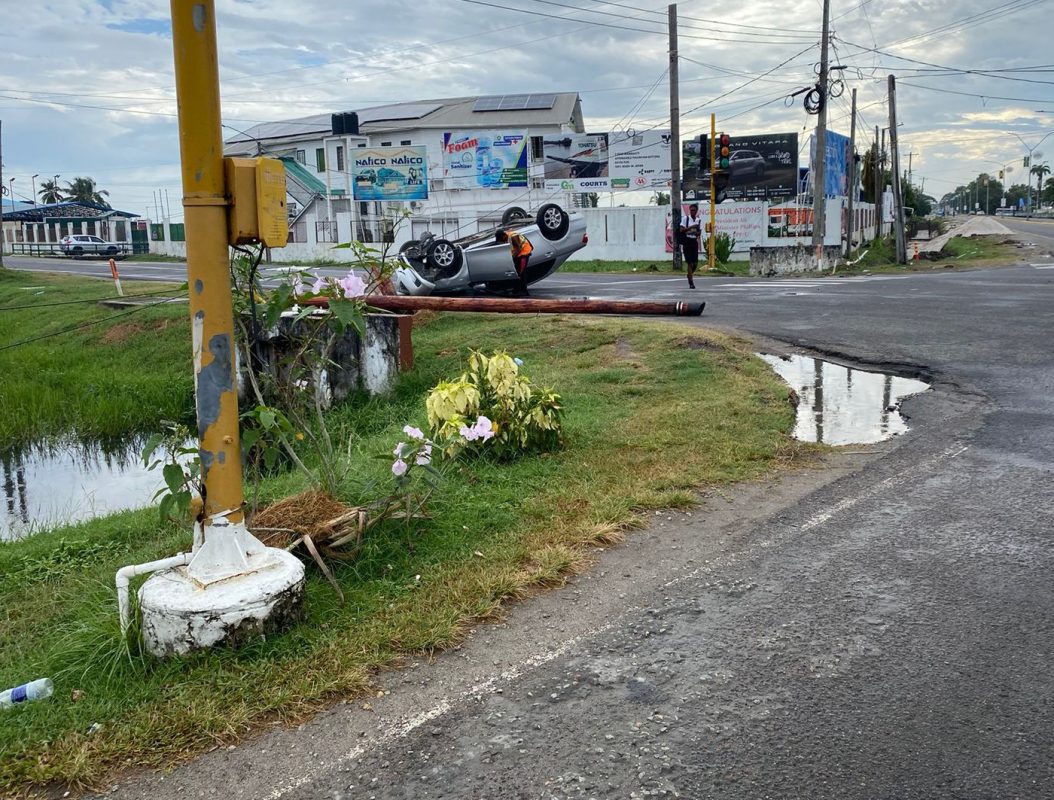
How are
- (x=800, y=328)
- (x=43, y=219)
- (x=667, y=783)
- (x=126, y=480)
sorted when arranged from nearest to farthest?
(x=667, y=783), (x=126, y=480), (x=800, y=328), (x=43, y=219)

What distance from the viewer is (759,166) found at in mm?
48219

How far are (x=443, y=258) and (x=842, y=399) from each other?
11165 mm

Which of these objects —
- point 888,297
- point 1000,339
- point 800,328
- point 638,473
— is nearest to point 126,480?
point 638,473

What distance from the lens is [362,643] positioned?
3.93m

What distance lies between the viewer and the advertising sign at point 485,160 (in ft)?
155

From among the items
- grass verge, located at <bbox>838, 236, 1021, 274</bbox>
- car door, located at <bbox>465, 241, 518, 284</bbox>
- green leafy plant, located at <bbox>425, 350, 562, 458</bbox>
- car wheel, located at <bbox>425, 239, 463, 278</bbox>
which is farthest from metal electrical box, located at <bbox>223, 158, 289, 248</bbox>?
grass verge, located at <bbox>838, 236, 1021, 274</bbox>

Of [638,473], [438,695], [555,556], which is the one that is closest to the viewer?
[438,695]

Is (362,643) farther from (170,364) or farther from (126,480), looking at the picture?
(170,364)

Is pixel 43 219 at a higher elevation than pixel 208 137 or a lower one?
higher

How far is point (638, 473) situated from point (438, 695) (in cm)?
295

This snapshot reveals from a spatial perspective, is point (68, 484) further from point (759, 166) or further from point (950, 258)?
point (759, 166)

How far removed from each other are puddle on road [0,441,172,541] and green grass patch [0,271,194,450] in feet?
2.62

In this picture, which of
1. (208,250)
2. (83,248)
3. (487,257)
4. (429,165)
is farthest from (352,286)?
(83,248)

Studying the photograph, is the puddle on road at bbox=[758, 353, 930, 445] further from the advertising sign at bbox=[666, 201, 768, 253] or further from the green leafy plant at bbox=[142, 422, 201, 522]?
the advertising sign at bbox=[666, 201, 768, 253]
